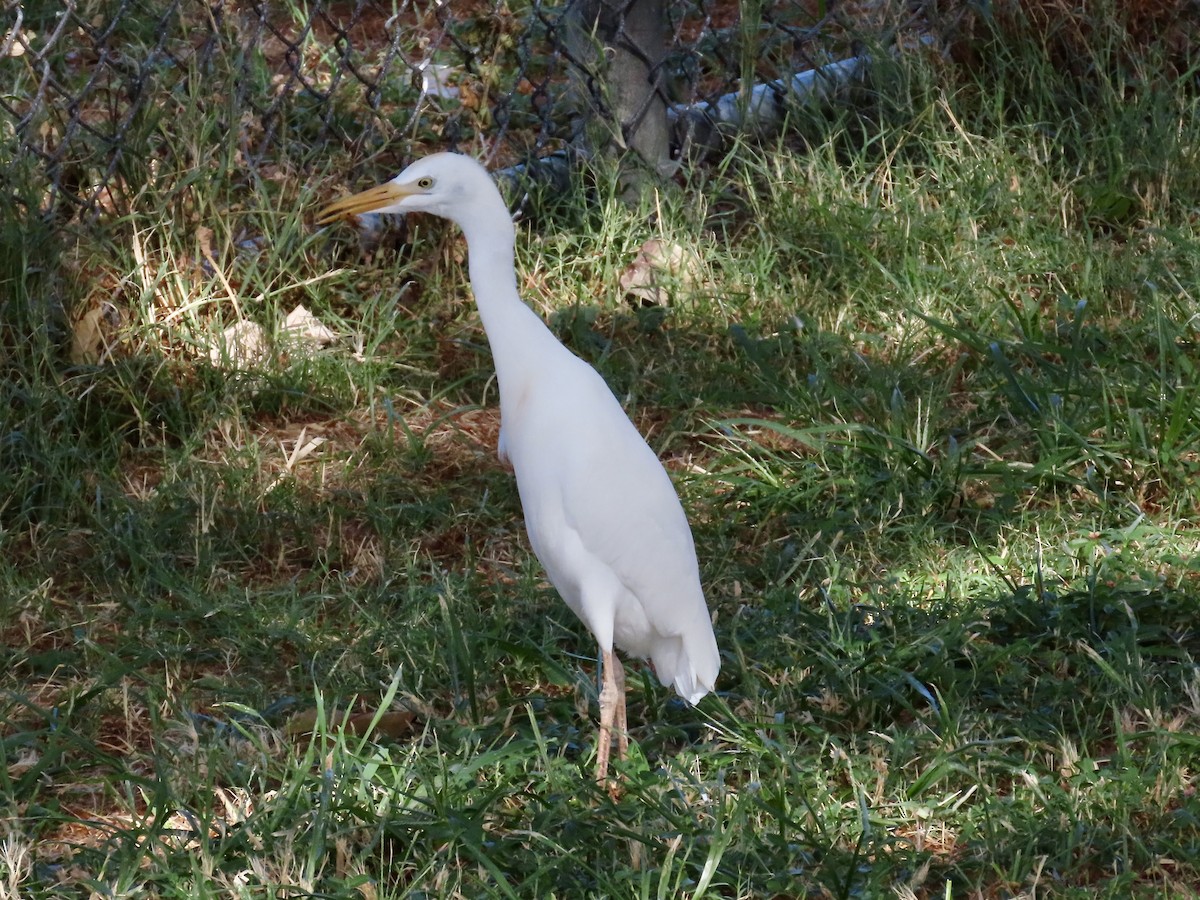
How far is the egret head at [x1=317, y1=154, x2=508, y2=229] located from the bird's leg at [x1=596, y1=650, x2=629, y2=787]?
845 millimetres

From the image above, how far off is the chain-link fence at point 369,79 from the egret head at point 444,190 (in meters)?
1.26

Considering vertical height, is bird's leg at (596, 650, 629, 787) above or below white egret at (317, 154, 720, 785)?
below

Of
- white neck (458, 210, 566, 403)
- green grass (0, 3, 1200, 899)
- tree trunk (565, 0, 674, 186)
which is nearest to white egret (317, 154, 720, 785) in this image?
white neck (458, 210, 566, 403)

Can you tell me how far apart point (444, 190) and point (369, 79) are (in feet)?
7.15

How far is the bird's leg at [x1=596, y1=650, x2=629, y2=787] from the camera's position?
108 inches

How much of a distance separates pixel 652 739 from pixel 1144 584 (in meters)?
1.04

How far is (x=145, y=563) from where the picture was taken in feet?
11.6

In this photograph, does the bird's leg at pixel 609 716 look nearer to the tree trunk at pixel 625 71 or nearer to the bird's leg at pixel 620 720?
the bird's leg at pixel 620 720

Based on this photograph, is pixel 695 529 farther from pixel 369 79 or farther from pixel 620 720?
pixel 369 79

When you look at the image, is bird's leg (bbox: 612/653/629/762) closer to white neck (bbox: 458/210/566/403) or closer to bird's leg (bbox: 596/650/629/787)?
bird's leg (bbox: 596/650/629/787)

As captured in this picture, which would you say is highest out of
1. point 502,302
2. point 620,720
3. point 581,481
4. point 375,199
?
point 375,199

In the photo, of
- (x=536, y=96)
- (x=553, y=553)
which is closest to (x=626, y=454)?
(x=553, y=553)

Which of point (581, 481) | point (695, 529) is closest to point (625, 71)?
point (695, 529)

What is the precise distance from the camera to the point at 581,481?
290 cm
